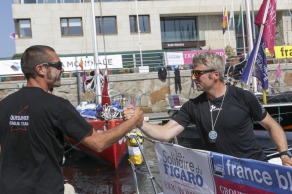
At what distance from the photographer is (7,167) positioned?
272cm

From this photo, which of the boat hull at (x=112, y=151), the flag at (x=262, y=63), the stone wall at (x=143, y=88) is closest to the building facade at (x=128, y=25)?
the stone wall at (x=143, y=88)

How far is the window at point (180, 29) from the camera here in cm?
3961

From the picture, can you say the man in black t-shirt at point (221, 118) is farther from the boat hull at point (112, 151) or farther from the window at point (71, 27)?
the window at point (71, 27)

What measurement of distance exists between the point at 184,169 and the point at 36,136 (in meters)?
1.46

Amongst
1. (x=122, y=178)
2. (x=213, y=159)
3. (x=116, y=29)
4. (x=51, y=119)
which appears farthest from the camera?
(x=116, y=29)

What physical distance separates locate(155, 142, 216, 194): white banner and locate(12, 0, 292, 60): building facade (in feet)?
94.9

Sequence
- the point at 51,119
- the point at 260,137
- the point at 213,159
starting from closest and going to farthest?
the point at 51,119 < the point at 213,159 < the point at 260,137

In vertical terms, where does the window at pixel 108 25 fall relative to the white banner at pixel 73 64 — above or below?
above

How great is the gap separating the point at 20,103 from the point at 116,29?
112 feet

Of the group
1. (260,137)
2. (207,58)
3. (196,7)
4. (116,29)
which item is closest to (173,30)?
(196,7)

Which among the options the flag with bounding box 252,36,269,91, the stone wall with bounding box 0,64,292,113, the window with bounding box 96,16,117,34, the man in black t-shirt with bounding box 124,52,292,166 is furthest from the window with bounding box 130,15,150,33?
the man in black t-shirt with bounding box 124,52,292,166

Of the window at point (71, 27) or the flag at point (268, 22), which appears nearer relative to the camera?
the flag at point (268, 22)

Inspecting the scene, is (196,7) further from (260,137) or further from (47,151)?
(47,151)

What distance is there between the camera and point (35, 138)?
2.67 meters
